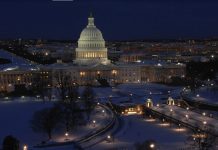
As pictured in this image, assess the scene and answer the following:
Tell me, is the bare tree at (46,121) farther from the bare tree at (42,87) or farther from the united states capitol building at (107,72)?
the united states capitol building at (107,72)

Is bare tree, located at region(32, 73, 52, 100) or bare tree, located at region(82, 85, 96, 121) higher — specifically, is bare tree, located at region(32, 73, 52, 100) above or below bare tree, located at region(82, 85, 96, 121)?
below

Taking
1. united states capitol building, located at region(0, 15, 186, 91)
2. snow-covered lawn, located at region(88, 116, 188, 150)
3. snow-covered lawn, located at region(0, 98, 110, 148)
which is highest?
snow-covered lawn, located at region(0, 98, 110, 148)

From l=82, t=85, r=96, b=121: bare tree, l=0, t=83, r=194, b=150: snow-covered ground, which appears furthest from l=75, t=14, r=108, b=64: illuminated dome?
l=0, t=83, r=194, b=150: snow-covered ground

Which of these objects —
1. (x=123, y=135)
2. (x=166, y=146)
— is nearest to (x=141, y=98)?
(x=123, y=135)

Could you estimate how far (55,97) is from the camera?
46.2 m

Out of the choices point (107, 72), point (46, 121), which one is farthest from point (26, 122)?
point (107, 72)

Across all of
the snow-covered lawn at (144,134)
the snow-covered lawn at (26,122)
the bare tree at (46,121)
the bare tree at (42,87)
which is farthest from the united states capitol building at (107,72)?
the bare tree at (46,121)

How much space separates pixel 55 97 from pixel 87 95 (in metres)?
6.56

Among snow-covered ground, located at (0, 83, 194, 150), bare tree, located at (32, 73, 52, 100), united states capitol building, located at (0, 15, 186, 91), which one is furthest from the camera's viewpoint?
united states capitol building, located at (0, 15, 186, 91)

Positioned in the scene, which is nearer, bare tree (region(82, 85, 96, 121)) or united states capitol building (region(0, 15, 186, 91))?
bare tree (region(82, 85, 96, 121))

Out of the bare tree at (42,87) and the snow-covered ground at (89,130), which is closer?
the snow-covered ground at (89,130)

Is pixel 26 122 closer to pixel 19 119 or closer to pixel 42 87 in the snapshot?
pixel 19 119

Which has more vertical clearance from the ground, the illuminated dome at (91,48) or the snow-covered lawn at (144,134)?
the illuminated dome at (91,48)

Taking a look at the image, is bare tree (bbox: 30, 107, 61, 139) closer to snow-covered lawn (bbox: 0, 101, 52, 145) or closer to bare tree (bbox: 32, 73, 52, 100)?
snow-covered lawn (bbox: 0, 101, 52, 145)
